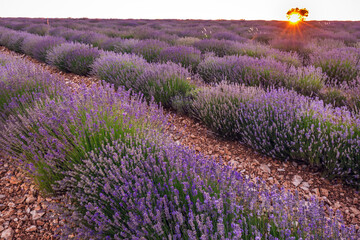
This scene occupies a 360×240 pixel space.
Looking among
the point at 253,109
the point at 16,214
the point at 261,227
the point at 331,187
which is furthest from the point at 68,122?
the point at 331,187

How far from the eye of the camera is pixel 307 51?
7793 millimetres

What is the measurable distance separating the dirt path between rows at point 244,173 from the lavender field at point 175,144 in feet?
0.33

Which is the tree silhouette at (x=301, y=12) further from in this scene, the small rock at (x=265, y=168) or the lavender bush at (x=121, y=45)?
the small rock at (x=265, y=168)

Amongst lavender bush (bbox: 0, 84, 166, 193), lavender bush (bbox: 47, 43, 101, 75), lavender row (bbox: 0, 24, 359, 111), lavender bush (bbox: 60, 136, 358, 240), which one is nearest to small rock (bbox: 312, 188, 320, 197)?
lavender bush (bbox: 60, 136, 358, 240)

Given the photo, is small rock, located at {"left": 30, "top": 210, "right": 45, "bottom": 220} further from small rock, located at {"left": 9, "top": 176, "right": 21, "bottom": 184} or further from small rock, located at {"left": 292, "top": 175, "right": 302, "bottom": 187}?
small rock, located at {"left": 292, "top": 175, "right": 302, "bottom": 187}

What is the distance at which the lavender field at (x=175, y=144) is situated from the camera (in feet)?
4.65

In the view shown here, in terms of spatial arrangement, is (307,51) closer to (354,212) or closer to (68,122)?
(354,212)

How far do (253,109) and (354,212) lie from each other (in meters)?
1.47

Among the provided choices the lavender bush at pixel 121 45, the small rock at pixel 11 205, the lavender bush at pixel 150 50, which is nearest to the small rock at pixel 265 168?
the small rock at pixel 11 205

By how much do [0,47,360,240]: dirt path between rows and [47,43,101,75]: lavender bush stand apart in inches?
Answer: 160

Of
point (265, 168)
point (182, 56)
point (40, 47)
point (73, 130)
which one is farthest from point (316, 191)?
point (40, 47)

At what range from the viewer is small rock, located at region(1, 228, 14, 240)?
1956 mm

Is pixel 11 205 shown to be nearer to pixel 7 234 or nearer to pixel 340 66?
pixel 7 234

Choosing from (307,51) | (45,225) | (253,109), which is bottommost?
(45,225)
